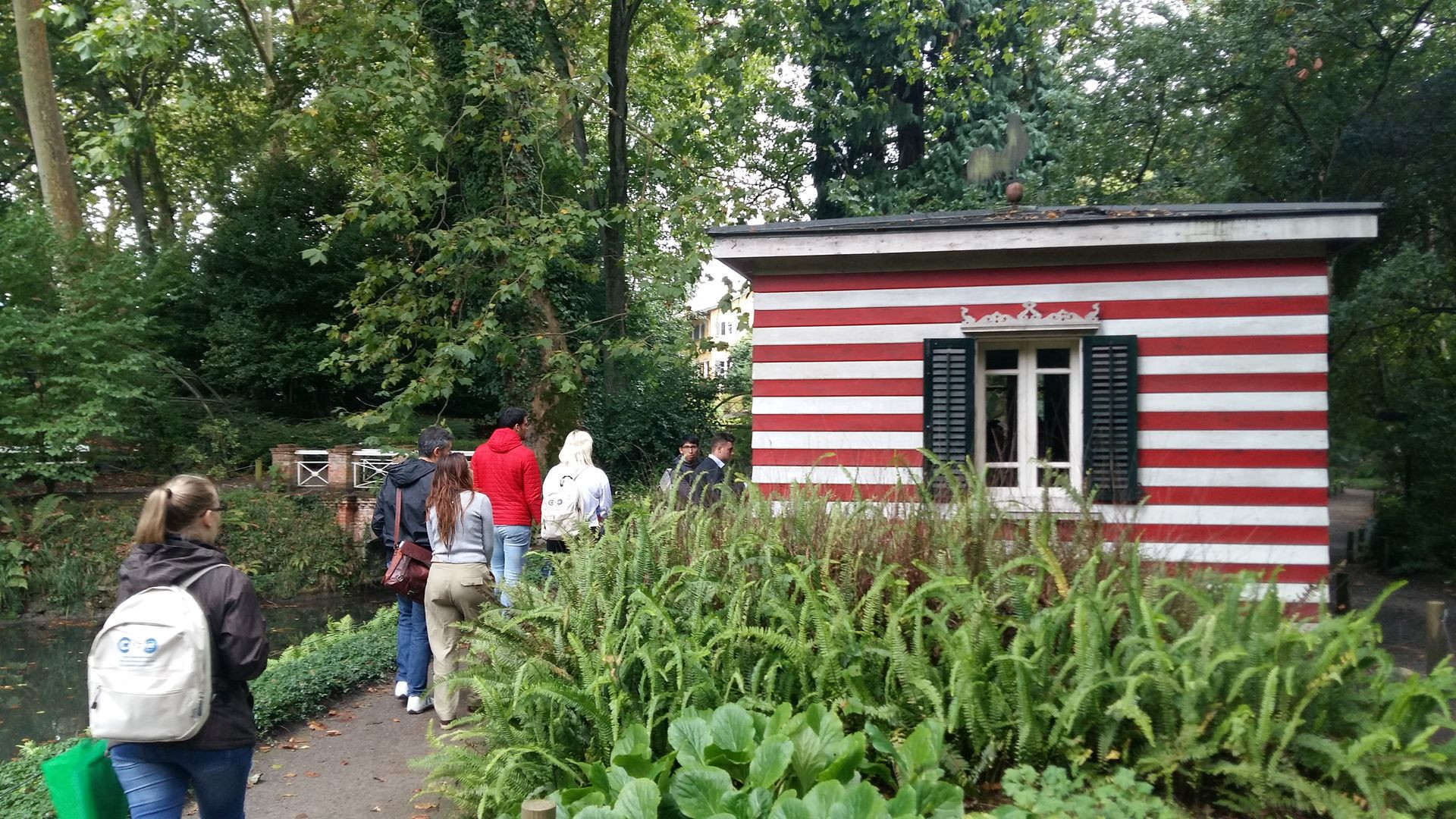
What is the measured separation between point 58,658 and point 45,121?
11.3 m

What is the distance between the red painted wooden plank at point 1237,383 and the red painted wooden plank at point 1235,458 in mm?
512

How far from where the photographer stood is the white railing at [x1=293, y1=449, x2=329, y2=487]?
→ 65.4ft

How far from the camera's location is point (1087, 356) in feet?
28.7

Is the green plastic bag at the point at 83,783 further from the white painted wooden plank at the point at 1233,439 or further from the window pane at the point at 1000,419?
the white painted wooden plank at the point at 1233,439

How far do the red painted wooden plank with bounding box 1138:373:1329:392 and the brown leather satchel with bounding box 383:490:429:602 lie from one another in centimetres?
602

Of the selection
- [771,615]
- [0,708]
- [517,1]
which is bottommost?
[0,708]

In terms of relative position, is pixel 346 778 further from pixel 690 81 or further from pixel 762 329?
pixel 690 81

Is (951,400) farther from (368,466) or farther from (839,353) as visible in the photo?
(368,466)

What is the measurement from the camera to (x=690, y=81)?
27.0 metres

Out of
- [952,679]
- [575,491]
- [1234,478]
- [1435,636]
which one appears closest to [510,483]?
[575,491]

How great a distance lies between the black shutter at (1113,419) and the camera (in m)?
8.63

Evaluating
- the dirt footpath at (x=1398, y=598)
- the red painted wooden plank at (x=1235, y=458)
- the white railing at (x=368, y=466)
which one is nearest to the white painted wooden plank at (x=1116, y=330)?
the red painted wooden plank at (x=1235, y=458)

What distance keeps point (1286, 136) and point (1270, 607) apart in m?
15.1

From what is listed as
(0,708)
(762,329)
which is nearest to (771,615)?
(762,329)
